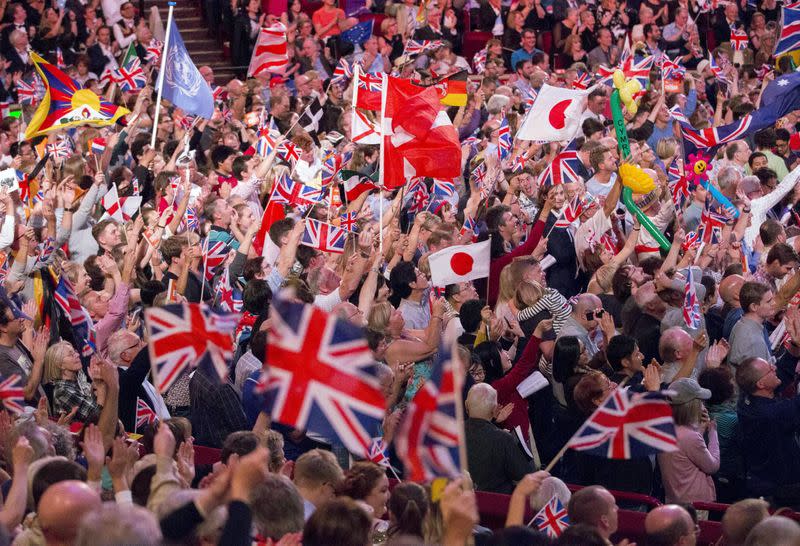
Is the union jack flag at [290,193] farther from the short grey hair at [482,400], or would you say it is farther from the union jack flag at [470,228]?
the short grey hair at [482,400]

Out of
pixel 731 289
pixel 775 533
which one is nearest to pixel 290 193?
pixel 731 289

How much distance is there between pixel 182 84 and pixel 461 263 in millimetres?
5343

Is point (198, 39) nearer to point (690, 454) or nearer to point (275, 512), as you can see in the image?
point (690, 454)

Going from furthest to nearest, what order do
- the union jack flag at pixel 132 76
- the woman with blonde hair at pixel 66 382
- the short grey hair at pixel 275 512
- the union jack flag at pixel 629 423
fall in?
the union jack flag at pixel 132 76 < the woman with blonde hair at pixel 66 382 < the union jack flag at pixel 629 423 < the short grey hair at pixel 275 512

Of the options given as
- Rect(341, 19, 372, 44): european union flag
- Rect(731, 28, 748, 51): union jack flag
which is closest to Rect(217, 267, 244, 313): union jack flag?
Rect(341, 19, 372, 44): european union flag

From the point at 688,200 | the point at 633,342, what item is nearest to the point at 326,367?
the point at 633,342

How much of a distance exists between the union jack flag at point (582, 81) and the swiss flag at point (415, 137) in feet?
17.0

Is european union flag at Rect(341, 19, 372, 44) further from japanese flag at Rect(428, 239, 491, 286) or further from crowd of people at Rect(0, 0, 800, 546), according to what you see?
japanese flag at Rect(428, 239, 491, 286)

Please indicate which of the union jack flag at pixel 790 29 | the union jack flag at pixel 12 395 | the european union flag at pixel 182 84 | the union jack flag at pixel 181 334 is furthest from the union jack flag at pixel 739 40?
the union jack flag at pixel 12 395

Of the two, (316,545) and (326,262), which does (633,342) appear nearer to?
(326,262)

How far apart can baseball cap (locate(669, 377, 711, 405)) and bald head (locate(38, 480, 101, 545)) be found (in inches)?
153

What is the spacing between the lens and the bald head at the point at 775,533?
17.2 ft

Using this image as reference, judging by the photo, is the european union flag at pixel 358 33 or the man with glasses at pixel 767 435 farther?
the european union flag at pixel 358 33

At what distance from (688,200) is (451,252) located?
10.5ft
